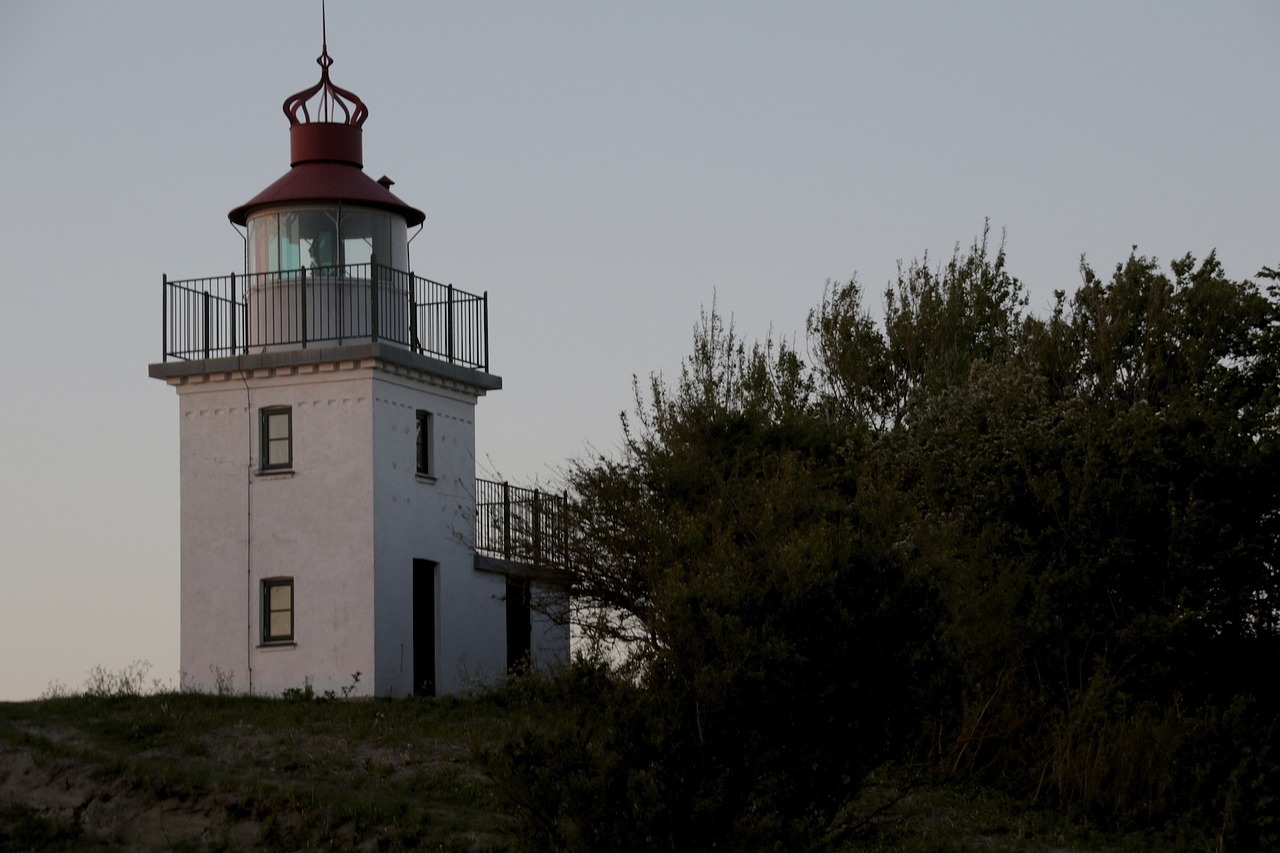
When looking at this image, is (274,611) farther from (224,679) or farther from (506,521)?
(506,521)

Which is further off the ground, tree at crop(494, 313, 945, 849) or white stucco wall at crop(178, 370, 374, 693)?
white stucco wall at crop(178, 370, 374, 693)

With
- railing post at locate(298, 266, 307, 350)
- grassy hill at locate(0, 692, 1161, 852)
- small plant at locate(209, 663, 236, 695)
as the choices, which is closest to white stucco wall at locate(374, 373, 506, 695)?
railing post at locate(298, 266, 307, 350)

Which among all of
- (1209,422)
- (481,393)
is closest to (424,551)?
(481,393)

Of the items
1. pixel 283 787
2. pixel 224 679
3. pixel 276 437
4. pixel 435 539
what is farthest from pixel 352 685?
pixel 283 787

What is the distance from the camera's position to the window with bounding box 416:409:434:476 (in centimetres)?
2859

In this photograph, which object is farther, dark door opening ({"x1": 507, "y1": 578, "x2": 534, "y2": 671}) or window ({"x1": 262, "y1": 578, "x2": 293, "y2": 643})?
dark door opening ({"x1": 507, "y1": 578, "x2": 534, "y2": 671})

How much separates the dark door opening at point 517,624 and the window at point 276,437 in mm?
4453

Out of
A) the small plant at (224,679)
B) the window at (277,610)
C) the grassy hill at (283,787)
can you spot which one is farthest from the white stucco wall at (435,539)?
the small plant at (224,679)

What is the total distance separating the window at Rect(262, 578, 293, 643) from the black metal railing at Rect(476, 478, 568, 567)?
11.2ft

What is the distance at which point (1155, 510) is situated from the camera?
A: 2700cm

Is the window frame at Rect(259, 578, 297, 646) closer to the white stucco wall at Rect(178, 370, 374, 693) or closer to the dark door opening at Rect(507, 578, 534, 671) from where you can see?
the white stucco wall at Rect(178, 370, 374, 693)

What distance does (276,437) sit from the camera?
27844 millimetres

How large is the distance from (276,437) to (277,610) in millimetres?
2526

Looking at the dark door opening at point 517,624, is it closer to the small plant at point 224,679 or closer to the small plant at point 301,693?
the small plant at point 301,693
